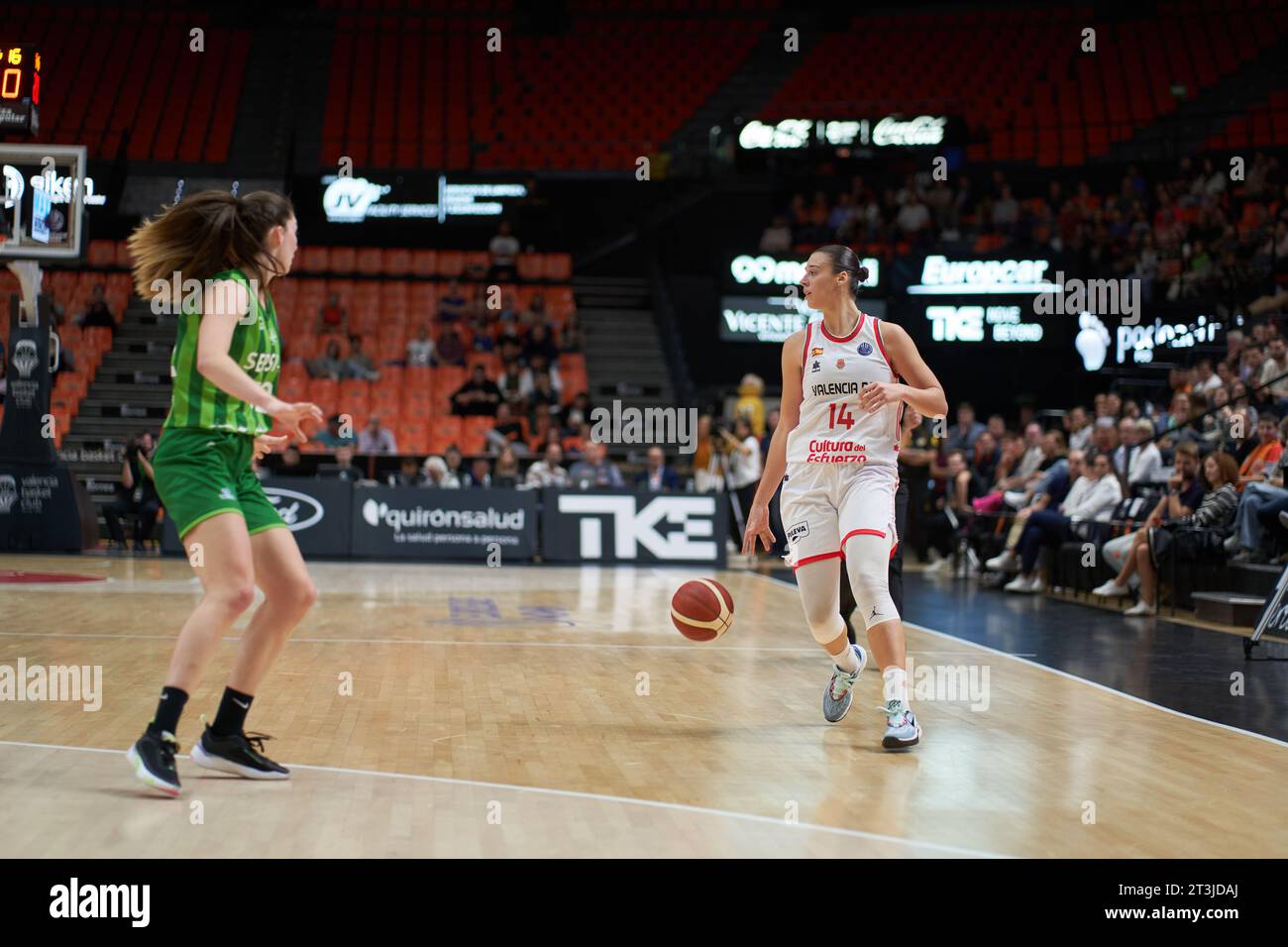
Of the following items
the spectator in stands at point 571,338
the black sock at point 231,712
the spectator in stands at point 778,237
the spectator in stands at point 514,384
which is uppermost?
the spectator in stands at point 778,237

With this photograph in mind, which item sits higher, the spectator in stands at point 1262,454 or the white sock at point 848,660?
the spectator in stands at point 1262,454

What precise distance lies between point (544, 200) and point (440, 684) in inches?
784

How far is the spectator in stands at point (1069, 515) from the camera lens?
44.0 feet

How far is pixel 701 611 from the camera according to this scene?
6.46 m

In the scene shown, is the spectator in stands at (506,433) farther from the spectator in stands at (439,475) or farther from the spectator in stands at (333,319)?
the spectator in stands at (333,319)

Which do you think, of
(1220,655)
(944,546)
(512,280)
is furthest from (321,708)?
(512,280)

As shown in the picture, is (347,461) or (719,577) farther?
(347,461)

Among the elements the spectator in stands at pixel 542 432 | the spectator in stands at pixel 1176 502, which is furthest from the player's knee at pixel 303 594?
the spectator in stands at pixel 542 432

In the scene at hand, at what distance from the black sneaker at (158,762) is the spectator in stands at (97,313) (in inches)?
777

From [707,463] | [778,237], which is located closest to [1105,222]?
[778,237]

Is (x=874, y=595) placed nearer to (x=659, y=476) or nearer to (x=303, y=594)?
(x=303, y=594)
